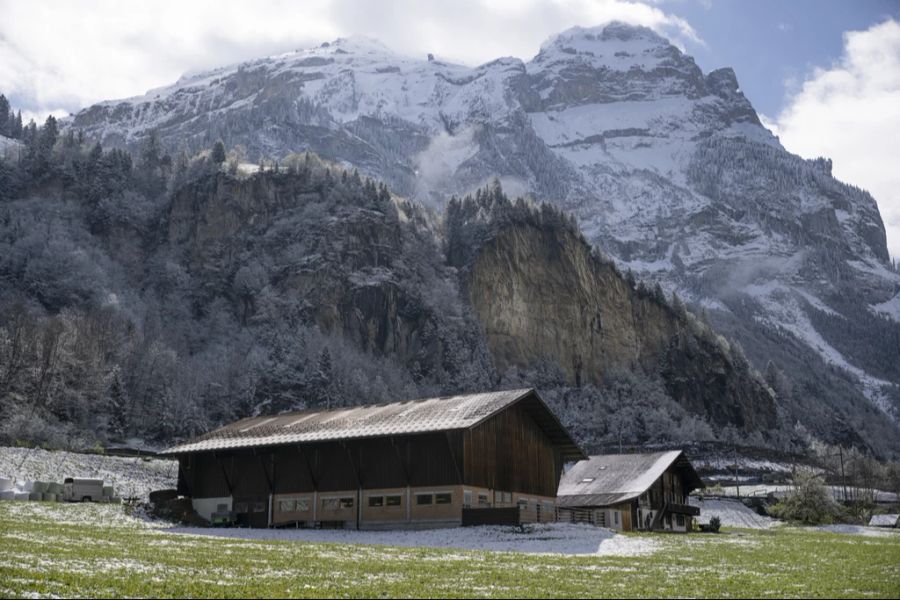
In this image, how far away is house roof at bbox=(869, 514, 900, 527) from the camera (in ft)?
285

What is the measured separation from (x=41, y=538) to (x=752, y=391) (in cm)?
18278

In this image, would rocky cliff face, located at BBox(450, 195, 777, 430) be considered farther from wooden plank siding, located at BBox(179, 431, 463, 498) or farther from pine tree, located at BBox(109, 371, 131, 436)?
wooden plank siding, located at BBox(179, 431, 463, 498)

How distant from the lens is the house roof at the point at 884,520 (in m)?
86.8

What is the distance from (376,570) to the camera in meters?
28.2

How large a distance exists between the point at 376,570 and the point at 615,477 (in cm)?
4961

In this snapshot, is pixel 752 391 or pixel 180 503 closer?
pixel 180 503

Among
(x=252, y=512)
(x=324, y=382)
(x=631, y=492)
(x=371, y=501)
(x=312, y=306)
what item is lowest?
(x=252, y=512)

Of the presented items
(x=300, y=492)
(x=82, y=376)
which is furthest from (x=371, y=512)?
(x=82, y=376)

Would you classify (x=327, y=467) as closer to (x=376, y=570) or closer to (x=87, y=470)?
(x=87, y=470)

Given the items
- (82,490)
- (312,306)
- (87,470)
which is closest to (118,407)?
(312,306)

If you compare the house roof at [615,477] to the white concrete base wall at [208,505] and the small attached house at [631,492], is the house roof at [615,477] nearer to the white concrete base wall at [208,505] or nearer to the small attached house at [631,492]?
the small attached house at [631,492]

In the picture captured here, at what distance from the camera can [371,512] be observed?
181ft

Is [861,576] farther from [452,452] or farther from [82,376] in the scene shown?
[82,376]

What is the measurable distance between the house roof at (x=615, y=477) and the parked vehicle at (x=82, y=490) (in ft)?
112
